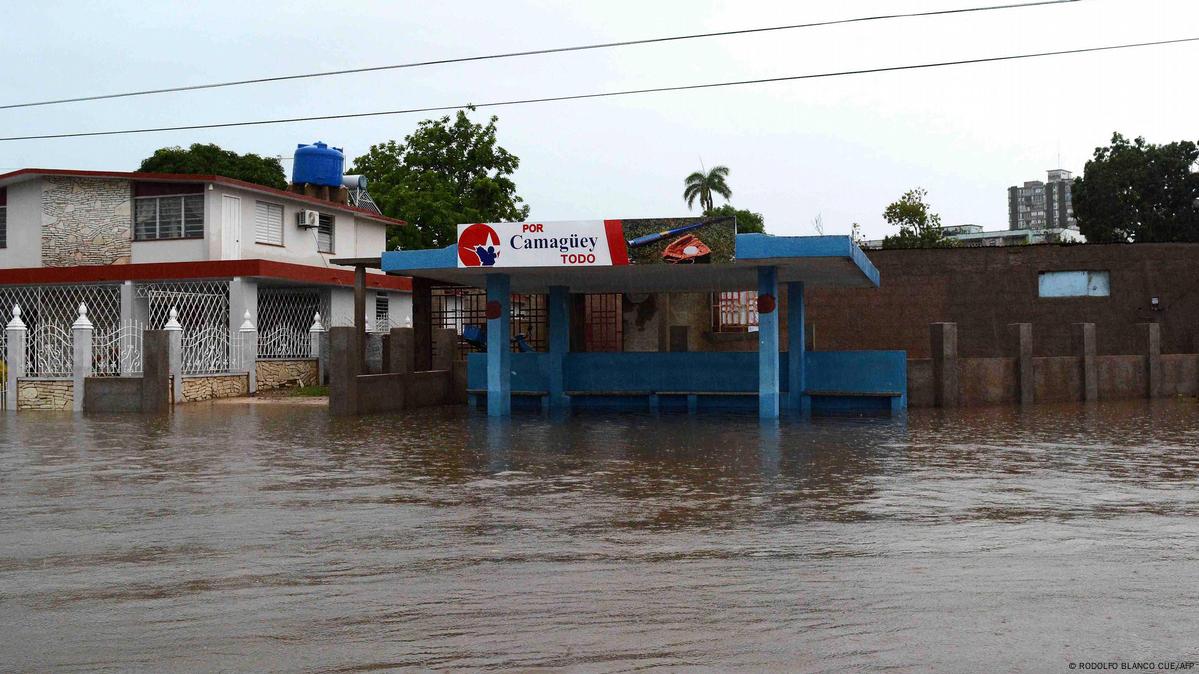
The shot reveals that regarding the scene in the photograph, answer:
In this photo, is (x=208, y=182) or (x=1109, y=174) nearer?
(x=208, y=182)

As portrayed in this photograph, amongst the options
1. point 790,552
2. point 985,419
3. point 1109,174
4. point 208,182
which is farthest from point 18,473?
point 1109,174

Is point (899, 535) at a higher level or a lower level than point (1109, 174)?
lower

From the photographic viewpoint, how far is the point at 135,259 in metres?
31.8

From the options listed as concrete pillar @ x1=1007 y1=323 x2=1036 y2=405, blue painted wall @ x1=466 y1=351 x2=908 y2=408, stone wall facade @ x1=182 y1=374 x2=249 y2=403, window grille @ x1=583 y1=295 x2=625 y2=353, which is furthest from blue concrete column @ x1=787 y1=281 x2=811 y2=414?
stone wall facade @ x1=182 y1=374 x2=249 y2=403

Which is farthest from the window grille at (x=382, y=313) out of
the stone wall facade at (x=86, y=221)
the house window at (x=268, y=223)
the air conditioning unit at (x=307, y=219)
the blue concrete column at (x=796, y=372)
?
the blue concrete column at (x=796, y=372)

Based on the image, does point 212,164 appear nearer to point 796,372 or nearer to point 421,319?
point 421,319

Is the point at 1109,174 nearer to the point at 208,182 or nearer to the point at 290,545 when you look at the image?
the point at 208,182

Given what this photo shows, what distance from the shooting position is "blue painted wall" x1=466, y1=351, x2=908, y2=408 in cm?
2344

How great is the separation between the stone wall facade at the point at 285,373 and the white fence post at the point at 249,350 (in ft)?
1.36

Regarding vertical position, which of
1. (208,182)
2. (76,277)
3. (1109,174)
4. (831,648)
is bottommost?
(831,648)

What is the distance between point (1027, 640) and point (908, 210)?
59231 mm

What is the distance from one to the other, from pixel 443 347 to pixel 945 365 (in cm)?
1179

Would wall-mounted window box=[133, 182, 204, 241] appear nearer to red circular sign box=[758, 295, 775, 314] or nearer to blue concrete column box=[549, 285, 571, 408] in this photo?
blue concrete column box=[549, 285, 571, 408]

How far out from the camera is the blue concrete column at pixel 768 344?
842 inches
